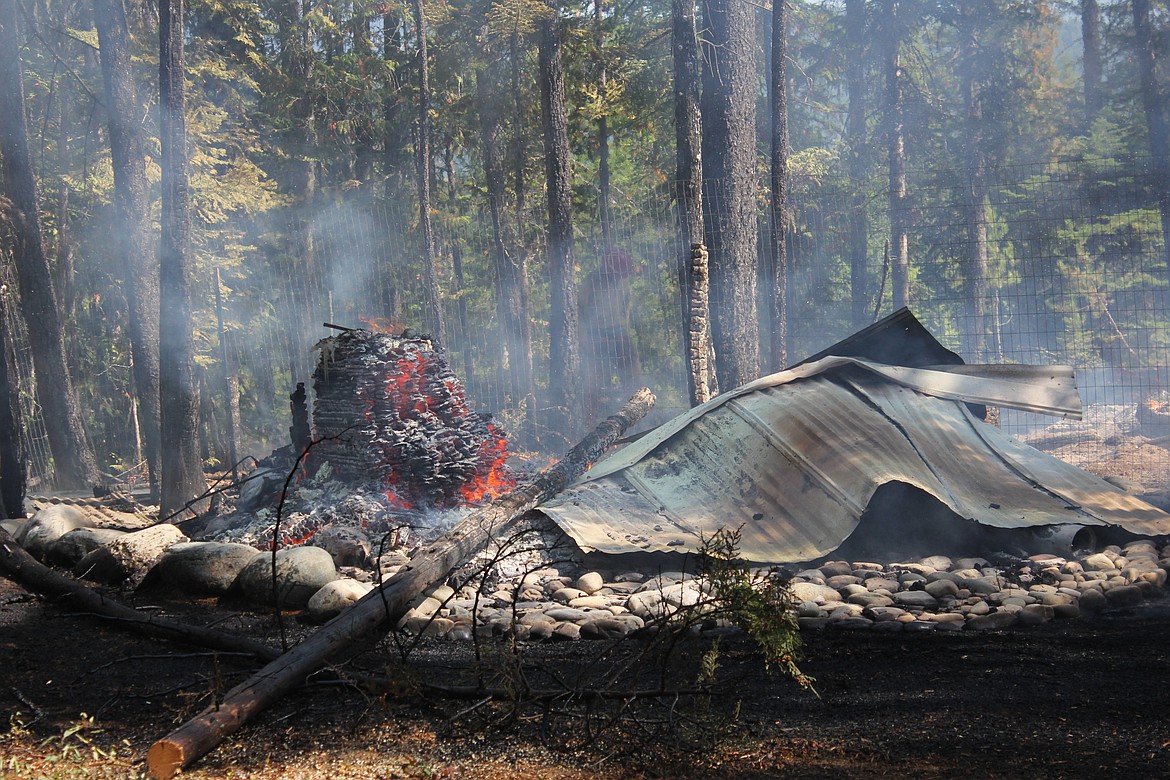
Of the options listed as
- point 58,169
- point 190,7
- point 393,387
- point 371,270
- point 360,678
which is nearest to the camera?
point 360,678

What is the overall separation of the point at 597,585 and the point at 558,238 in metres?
10.2

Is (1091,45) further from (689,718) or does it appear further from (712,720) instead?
(689,718)

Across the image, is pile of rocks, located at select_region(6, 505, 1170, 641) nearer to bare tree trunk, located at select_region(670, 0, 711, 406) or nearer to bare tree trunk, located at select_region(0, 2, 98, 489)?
bare tree trunk, located at select_region(670, 0, 711, 406)

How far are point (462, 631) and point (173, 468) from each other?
727 centimetres

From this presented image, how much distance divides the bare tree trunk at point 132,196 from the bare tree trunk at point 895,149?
1411 cm

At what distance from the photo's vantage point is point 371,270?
17266mm

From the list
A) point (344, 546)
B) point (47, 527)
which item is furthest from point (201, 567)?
point (47, 527)

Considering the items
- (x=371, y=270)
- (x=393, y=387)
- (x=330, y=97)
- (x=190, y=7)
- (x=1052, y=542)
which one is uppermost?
(x=190, y=7)

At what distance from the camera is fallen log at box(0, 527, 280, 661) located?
4777mm

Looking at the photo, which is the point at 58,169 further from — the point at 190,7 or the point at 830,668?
the point at 830,668

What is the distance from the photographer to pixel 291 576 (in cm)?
673

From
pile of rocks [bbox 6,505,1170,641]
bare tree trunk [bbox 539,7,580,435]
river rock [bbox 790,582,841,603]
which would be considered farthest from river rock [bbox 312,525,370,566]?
bare tree trunk [bbox 539,7,580,435]

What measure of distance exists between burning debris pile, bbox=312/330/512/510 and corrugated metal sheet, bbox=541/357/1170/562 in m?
1.89

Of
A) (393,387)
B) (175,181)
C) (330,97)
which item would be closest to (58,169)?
(330,97)
